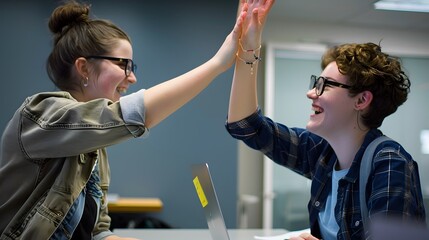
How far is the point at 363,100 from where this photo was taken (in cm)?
151

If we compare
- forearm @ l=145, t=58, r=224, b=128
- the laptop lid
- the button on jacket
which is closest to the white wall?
the button on jacket

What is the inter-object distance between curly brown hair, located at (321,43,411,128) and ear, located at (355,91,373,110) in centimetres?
1

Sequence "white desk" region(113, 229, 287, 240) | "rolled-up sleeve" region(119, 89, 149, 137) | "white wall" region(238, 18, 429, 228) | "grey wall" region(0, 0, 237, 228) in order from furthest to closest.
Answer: "white wall" region(238, 18, 429, 228) → "grey wall" region(0, 0, 237, 228) → "white desk" region(113, 229, 287, 240) → "rolled-up sleeve" region(119, 89, 149, 137)

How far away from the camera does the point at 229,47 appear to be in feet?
4.31

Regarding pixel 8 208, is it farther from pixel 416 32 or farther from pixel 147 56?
pixel 416 32

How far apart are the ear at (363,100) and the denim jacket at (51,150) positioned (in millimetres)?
755

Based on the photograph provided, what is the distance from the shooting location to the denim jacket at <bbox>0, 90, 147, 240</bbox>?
1.08 metres

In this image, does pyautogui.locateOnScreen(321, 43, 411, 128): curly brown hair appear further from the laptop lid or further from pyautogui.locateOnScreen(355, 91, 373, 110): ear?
the laptop lid

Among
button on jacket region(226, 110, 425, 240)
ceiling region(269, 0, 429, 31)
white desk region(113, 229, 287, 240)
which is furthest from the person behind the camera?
ceiling region(269, 0, 429, 31)

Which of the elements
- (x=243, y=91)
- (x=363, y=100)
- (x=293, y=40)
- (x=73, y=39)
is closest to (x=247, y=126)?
(x=243, y=91)

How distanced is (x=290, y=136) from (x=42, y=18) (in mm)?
3026

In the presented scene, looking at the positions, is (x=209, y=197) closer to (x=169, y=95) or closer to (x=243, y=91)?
(x=169, y=95)

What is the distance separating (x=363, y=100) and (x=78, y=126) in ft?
3.01

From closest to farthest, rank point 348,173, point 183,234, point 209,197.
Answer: point 209,197, point 348,173, point 183,234
